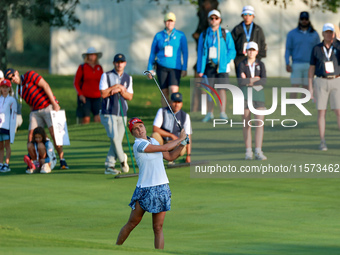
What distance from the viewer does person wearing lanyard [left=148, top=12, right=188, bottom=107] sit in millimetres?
16969

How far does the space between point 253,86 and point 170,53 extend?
2.48 metres

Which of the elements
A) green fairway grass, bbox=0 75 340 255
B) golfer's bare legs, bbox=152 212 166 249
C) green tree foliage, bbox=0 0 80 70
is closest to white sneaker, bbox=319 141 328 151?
green fairway grass, bbox=0 75 340 255

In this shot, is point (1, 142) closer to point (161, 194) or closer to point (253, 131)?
point (253, 131)

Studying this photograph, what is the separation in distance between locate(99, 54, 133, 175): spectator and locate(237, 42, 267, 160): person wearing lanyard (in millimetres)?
1971

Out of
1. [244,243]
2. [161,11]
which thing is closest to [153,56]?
[244,243]

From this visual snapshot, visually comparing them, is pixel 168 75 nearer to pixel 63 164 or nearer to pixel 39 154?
pixel 63 164

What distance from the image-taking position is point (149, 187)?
8.48 metres

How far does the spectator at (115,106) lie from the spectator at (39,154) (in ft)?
3.39

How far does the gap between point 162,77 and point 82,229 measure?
7724mm

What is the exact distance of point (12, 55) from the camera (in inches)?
1526

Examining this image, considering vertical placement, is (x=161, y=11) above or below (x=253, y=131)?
above

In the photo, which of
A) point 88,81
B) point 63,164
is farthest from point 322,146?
point 88,81

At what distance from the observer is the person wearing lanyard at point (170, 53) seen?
55.7ft

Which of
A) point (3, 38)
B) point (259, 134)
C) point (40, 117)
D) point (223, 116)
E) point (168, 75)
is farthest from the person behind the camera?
point (3, 38)
